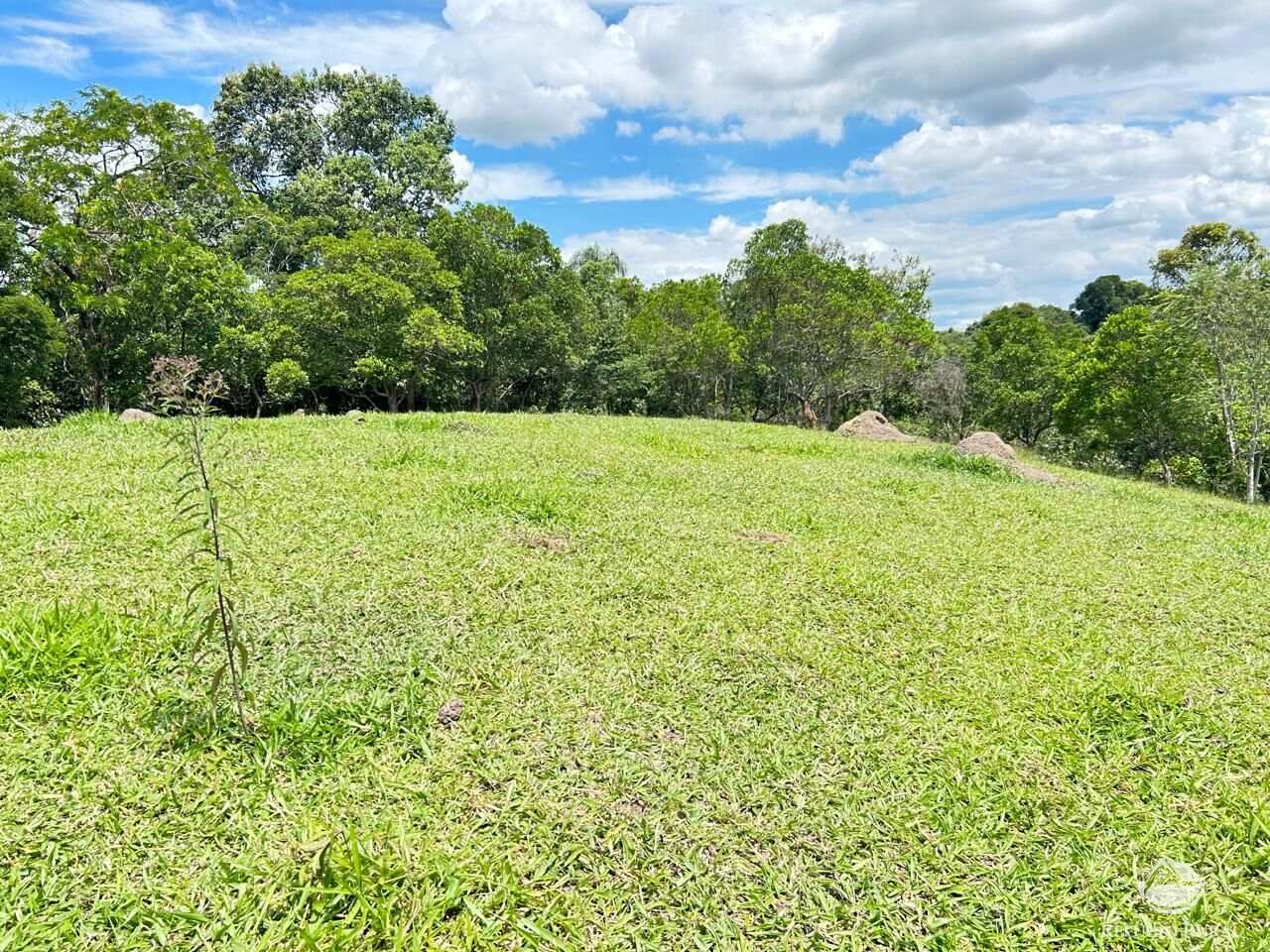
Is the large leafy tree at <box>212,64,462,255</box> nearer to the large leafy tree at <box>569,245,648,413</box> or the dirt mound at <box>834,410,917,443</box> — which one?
the large leafy tree at <box>569,245,648,413</box>

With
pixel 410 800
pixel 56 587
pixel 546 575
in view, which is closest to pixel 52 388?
pixel 56 587

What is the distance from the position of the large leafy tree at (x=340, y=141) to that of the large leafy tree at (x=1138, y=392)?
2419cm

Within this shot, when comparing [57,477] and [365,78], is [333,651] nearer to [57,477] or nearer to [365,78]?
[57,477]

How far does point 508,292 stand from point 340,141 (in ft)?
44.4

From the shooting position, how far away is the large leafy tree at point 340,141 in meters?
26.0

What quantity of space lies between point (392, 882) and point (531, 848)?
47cm

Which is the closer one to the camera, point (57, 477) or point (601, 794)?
point (601, 794)

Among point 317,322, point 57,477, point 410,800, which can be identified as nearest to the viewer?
point 410,800

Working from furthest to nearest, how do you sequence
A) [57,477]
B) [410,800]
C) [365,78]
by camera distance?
1. [365,78]
2. [57,477]
3. [410,800]

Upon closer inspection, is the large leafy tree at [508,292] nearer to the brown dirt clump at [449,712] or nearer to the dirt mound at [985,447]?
the dirt mound at [985,447]

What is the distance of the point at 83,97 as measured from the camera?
1504 centimetres

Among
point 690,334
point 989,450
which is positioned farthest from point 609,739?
point 690,334

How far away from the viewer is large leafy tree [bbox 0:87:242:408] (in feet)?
48.5

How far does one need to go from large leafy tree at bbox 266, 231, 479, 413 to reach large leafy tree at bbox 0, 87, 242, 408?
197 cm
